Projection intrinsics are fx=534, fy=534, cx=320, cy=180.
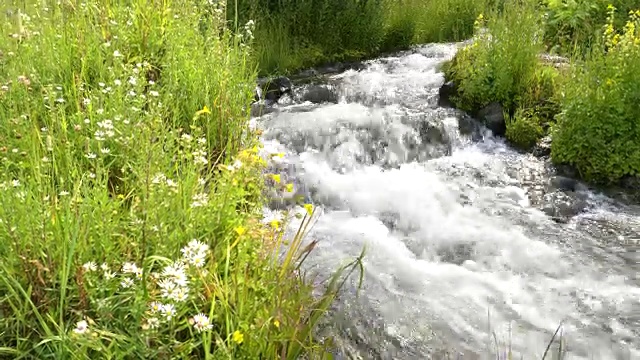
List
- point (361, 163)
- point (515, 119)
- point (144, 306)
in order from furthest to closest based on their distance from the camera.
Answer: point (515, 119)
point (361, 163)
point (144, 306)

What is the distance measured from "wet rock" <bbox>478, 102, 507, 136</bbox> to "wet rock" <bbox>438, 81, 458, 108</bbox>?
0.59 metres

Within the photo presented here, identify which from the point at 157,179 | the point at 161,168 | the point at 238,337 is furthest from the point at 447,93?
the point at 238,337

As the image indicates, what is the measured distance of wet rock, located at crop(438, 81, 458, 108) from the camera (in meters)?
6.70

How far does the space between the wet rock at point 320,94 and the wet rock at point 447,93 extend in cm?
135

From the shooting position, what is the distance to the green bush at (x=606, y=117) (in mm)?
4895

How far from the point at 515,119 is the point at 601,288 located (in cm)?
274

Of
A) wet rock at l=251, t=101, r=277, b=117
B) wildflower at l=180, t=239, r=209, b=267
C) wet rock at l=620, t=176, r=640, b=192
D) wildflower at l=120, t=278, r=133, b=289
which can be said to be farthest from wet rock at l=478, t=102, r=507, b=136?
wildflower at l=120, t=278, r=133, b=289

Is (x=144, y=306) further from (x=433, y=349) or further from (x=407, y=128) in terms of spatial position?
(x=407, y=128)

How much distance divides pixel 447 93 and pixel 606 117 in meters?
2.19

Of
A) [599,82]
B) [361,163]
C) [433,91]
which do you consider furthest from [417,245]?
[433,91]

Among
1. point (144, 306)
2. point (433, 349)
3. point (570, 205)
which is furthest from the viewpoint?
point (570, 205)

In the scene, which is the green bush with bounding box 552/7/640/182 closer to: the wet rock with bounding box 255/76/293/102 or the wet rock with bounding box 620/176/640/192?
the wet rock with bounding box 620/176/640/192

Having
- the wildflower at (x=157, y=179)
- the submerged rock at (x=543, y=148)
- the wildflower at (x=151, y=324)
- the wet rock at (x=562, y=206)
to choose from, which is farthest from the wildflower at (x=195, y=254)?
the submerged rock at (x=543, y=148)

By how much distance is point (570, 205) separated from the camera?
480 centimetres
